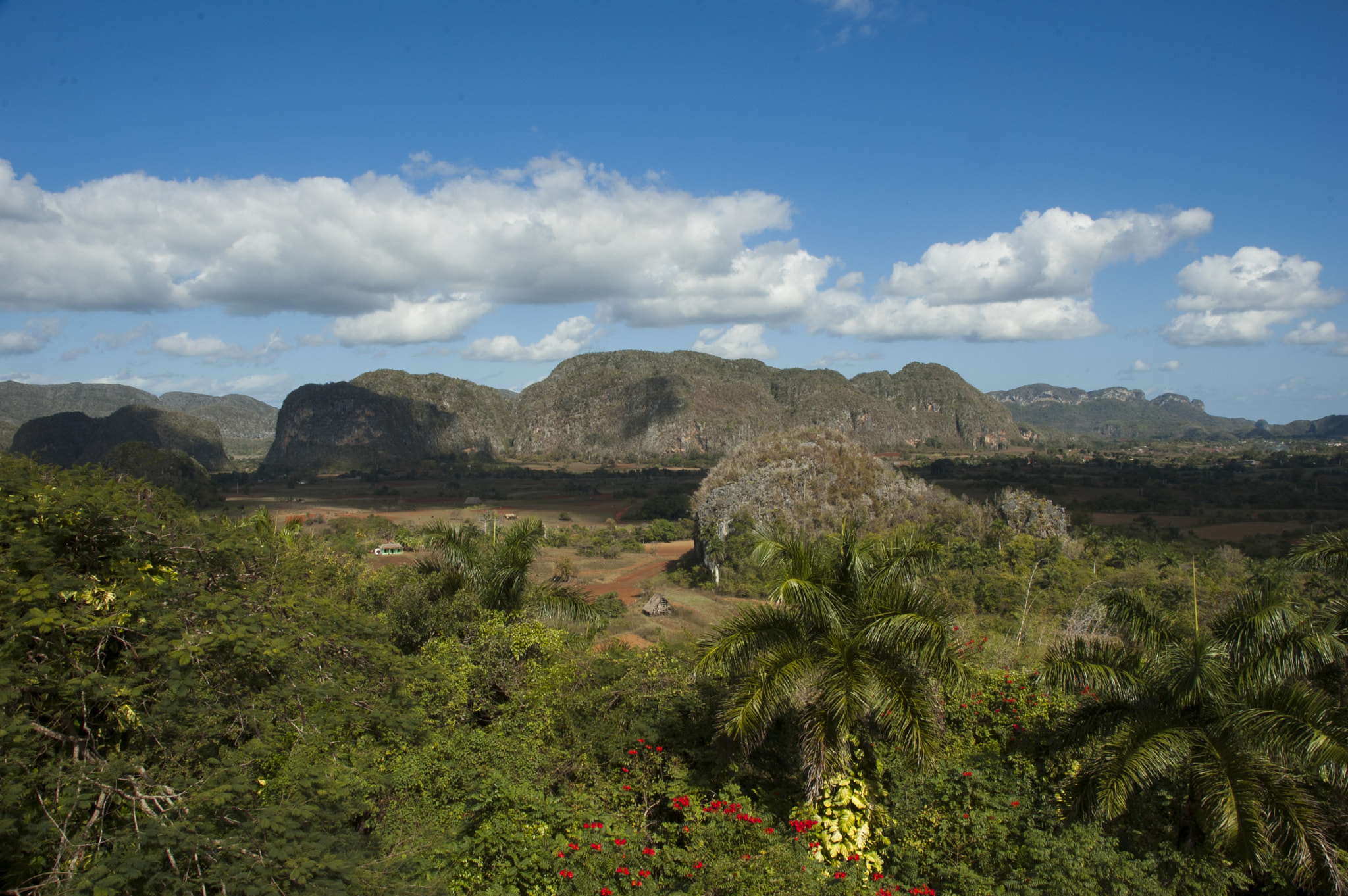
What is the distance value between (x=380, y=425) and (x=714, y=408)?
6495cm

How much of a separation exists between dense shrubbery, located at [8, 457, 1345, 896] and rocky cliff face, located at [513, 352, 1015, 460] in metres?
120

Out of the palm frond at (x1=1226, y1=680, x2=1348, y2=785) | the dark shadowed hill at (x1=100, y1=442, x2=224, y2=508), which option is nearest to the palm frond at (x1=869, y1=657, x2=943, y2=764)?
the palm frond at (x1=1226, y1=680, x2=1348, y2=785)

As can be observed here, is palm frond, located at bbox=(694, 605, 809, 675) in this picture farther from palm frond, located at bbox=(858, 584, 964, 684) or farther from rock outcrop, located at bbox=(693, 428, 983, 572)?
rock outcrop, located at bbox=(693, 428, 983, 572)

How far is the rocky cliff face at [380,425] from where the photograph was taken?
130375 mm

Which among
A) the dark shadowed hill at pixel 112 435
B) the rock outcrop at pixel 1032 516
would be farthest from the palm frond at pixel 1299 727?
the dark shadowed hill at pixel 112 435

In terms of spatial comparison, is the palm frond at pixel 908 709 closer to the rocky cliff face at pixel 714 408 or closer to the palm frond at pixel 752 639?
the palm frond at pixel 752 639

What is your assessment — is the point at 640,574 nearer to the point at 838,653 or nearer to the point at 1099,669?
the point at 838,653

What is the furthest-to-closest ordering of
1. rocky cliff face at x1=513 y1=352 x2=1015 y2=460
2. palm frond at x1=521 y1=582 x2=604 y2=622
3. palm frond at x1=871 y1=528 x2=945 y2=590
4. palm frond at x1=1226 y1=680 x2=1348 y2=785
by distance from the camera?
rocky cliff face at x1=513 y1=352 x2=1015 y2=460
palm frond at x1=521 y1=582 x2=604 y2=622
palm frond at x1=871 y1=528 x2=945 y2=590
palm frond at x1=1226 y1=680 x2=1348 y2=785

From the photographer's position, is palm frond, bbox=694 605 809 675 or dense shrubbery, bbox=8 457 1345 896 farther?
palm frond, bbox=694 605 809 675

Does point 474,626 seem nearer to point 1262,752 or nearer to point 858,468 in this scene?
point 1262,752

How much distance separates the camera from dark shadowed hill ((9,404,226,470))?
10556 cm

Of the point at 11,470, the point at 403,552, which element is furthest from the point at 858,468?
the point at 11,470

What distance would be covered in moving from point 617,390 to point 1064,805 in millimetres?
151350

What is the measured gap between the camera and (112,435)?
11238cm
